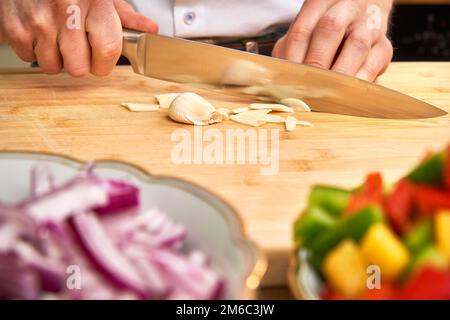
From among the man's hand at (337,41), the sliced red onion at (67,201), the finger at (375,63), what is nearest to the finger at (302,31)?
the man's hand at (337,41)

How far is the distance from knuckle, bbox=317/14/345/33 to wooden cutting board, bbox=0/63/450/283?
173 mm

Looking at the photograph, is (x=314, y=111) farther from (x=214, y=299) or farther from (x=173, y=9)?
(x=214, y=299)

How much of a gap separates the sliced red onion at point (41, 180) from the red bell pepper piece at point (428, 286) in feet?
1.17

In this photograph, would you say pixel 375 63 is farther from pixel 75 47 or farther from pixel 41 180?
pixel 41 180

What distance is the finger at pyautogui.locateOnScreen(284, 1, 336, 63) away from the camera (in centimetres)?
133

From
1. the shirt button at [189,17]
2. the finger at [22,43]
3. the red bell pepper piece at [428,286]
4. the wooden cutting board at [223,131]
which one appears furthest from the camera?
the shirt button at [189,17]

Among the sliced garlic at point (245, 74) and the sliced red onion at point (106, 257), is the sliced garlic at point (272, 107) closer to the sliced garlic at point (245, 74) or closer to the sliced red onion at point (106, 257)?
the sliced garlic at point (245, 74)

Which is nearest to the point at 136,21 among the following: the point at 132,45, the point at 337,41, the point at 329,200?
the point at 132,45

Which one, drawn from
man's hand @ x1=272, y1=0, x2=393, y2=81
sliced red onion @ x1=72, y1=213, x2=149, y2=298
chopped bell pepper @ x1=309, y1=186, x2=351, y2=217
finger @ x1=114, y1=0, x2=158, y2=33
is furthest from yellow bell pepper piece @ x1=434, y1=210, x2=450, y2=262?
finger @ x1=114, y1=0, x2=158, y2=33

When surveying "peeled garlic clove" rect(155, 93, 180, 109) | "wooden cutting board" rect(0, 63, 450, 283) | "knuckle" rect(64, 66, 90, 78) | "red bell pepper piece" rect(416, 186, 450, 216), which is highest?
"red bell pepper piece" rect(416, 186, 450, 216)

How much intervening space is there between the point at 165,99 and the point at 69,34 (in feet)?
0.77

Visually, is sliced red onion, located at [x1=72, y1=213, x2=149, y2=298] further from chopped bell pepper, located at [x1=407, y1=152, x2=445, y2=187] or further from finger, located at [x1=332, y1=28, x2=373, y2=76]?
finger, located at [x1=332, y1=28, x2=373, y2=76]

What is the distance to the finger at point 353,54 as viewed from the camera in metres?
1.32
